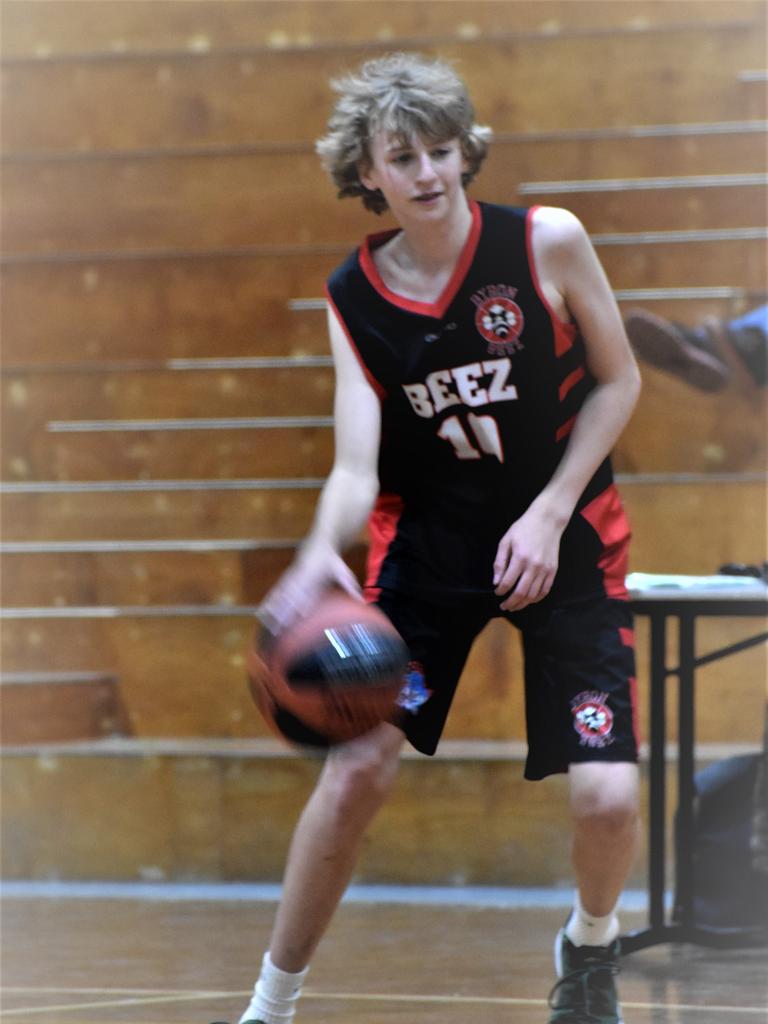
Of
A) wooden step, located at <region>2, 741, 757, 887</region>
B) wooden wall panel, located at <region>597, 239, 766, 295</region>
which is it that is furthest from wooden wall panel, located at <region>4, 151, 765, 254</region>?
wooden step, located at <region>2, 741, 757, 887</region>

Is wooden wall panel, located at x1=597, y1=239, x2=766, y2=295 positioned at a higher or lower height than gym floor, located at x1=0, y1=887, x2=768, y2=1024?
higher

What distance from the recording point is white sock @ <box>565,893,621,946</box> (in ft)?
6.52

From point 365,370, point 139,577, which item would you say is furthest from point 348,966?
point 139,577

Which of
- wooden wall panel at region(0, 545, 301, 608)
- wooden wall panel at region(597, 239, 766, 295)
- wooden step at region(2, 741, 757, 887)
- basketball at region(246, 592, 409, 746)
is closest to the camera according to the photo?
basketball at region(246, 592, 409, 746)

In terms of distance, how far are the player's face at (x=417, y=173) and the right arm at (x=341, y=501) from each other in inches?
7.1

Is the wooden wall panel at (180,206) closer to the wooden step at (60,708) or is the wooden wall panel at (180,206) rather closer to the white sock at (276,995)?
the wooden step at (60,708)

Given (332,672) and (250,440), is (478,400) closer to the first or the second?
(332,672)

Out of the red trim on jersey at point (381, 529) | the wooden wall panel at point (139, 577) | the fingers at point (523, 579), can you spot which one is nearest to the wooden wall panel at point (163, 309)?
the wooden wall panel at point (139, 577)

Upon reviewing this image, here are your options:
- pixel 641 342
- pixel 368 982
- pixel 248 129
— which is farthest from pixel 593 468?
pixel 248 129

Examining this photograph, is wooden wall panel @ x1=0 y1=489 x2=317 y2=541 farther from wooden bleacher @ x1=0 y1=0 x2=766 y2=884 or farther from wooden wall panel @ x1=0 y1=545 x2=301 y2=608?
wooden wall panel @ x1=0 y1=545 x2=301 y2=608

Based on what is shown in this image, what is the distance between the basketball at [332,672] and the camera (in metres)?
1.66

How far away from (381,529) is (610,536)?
28 centimetres

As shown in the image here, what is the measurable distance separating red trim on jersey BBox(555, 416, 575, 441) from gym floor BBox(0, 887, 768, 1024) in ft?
2.75

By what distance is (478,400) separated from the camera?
1.88 meters
